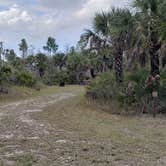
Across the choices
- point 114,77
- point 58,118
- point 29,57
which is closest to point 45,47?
point 29,57

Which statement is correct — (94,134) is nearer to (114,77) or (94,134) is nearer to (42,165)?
(42,165)

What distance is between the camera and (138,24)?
1619cm

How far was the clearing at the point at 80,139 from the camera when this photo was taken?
7438mm

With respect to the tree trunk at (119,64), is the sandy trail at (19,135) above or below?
below

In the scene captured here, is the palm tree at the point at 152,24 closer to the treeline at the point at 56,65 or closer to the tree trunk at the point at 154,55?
the tree trunk at the point at 154,55

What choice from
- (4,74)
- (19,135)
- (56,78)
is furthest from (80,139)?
(56,78)

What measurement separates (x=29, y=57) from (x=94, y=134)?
44396mm

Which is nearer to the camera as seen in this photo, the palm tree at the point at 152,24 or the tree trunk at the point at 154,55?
the palm tree at the point at 152,24

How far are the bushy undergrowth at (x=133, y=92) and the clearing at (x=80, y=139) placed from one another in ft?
3.54

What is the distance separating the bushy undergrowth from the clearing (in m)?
1.08

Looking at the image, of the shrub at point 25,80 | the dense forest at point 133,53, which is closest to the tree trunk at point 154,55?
the dense forest at point 133,53

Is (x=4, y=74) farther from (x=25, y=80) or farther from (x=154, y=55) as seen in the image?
(x=154, y=55)

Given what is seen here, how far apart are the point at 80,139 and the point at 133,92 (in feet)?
21.8

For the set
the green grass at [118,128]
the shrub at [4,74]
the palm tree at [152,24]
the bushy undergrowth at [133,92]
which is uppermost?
the palm tree at [152,24]
